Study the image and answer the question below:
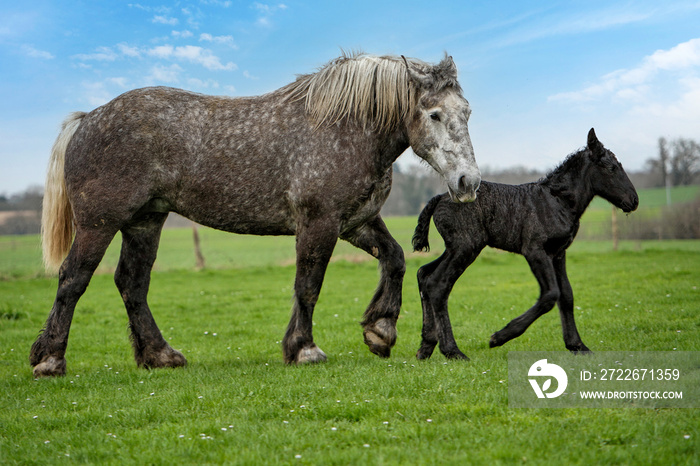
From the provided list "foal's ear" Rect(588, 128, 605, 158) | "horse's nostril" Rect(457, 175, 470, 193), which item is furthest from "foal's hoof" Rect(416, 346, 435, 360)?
"foal's ear" Rect(588, 128, 605, 158)

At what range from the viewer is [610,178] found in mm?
6363

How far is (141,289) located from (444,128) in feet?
12.5

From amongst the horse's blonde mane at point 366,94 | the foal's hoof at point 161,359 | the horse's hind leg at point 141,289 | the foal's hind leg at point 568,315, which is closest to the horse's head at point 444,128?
the horse's blonde mane at point 366,94

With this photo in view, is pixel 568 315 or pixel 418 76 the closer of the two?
pixel 418 76

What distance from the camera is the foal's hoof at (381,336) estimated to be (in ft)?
21.7

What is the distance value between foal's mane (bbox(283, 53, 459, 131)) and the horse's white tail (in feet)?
8.91

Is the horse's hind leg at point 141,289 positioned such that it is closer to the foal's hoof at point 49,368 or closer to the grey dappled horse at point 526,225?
the foal's hoof at point 49,368

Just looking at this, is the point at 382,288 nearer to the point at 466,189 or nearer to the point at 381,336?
the point at 381,336

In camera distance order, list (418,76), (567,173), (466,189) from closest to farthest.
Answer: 1. (466,189)
2. (418,76)
3. (567,173)

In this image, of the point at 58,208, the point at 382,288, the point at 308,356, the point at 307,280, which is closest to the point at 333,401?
the point at 308,356

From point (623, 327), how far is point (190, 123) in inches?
233

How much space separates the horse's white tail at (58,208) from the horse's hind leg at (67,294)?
822 millimetres

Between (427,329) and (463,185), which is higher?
(463,185)

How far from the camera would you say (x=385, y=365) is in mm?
6062
